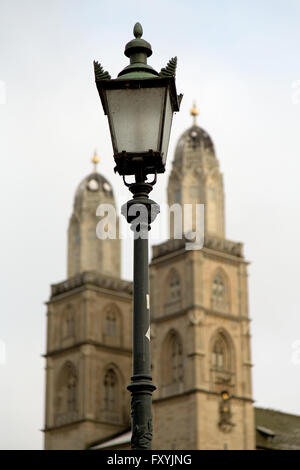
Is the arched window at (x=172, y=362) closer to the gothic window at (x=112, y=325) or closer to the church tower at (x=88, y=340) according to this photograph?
the church tower at (x=88, y=340)

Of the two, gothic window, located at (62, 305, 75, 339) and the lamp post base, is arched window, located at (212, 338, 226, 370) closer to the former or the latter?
gothic window, located at (62, 305, 75, 339)

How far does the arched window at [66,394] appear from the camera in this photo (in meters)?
85.6

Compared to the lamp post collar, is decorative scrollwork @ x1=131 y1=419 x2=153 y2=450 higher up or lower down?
lower down

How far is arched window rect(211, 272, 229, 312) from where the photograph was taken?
248 ft

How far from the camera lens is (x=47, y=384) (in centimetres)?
8788

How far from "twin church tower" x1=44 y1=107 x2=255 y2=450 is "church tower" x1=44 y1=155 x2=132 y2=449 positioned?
98 mm

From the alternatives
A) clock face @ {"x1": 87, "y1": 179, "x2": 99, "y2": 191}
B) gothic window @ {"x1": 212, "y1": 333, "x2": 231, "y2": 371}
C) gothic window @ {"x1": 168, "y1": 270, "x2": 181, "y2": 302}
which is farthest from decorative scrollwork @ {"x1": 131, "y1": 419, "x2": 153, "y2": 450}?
clock face @ {"x1": 87, "y1": 179, "x2": 99, "y2": 191}

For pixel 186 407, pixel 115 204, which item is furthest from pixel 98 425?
pixel 115 204

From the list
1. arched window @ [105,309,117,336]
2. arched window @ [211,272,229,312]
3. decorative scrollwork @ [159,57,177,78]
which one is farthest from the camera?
arched window @ [105,309,117,336]

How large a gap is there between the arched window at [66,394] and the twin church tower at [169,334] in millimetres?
85

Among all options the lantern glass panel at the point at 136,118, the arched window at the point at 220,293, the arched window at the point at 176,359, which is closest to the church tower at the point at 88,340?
the arched window at the point at 176,359

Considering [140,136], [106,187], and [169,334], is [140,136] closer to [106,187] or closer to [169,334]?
[169,334]

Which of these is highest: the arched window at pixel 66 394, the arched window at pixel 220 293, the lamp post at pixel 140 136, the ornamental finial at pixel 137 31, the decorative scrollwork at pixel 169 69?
the arched window at pixel 220 293

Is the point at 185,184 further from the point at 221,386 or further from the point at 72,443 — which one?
the point at 72,443
